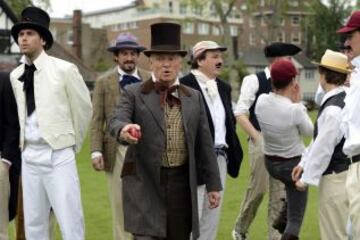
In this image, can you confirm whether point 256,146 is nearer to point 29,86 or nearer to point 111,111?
point 111,111

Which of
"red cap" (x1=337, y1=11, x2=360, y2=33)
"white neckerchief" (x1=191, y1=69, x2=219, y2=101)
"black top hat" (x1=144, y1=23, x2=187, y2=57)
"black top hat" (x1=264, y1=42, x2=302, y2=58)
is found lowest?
"white neckerchief" (x1=191, y1=69, x2=219, y2=101)

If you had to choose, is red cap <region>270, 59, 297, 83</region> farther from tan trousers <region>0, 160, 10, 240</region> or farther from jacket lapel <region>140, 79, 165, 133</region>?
tan trousers <region>0, 160, 10, 240</region>

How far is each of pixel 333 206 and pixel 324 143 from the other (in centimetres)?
58

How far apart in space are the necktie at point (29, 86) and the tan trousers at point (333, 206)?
270 cm

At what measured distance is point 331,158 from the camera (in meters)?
6.63

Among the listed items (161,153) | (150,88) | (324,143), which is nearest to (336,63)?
(324,143)

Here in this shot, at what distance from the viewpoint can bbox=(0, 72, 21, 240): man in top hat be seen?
285 inches

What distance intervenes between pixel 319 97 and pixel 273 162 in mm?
1158

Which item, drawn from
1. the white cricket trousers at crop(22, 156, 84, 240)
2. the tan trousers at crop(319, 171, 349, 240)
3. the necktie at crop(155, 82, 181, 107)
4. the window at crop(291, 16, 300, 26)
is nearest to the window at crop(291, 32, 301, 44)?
the window at crop(291, 16, 300, 26)

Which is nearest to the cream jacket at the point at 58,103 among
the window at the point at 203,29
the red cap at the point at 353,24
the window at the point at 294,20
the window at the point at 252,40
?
the red cap at the point at 353,24

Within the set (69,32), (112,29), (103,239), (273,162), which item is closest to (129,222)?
(273,162)

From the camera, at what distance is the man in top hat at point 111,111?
8.20 metres

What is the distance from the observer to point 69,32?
351ft

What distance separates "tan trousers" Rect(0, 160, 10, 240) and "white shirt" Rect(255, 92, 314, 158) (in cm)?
277
